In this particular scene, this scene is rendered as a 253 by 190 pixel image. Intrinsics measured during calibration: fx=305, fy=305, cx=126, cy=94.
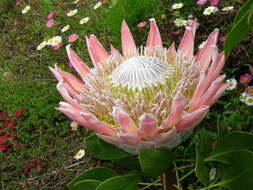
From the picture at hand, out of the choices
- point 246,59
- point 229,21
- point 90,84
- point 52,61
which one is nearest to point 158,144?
point 90,84

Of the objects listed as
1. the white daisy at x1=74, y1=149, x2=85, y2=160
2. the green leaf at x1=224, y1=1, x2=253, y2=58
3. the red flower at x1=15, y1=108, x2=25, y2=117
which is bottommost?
the white daisy at x1=74, y1=149, x2=85, y2=160

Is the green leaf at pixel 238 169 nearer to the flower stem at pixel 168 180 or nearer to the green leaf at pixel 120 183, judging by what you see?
the flower stem at pixel 168 180

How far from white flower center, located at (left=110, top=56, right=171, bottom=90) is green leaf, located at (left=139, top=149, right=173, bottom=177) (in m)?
0.26

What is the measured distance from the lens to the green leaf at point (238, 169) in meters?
1.10

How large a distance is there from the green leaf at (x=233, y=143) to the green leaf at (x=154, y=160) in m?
0.24

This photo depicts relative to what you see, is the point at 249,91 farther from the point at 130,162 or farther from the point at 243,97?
the point at 130,162

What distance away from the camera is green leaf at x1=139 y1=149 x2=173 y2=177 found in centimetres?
99

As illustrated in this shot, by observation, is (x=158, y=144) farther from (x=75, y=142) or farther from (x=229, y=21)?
(x=229, y=21)

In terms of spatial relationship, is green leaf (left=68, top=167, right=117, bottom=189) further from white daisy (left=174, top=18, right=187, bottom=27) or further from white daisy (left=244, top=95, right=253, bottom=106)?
white daisy (left=174, top=18, right=187, bottom=27)

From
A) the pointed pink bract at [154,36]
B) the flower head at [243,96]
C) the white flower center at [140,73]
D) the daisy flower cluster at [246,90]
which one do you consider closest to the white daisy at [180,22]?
the daisy flower cluster at [246,90]

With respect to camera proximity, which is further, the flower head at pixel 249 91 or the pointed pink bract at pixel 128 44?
the flower head at pixel 249 91

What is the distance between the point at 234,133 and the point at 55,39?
222 centimetres

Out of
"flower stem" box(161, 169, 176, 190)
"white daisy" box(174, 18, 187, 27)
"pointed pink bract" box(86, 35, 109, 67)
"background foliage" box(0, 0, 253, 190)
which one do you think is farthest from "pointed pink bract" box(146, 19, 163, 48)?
"white daisy" box(174, 18, 187, 27)

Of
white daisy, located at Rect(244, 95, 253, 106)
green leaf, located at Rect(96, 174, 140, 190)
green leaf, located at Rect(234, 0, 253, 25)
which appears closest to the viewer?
green leaf, located at Rect(234, 0, 253, 25)
